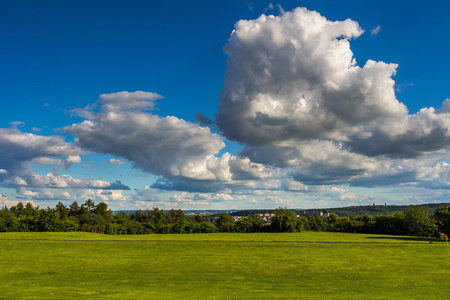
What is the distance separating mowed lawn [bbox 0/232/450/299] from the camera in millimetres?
24797

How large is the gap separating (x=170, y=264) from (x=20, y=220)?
66209mm

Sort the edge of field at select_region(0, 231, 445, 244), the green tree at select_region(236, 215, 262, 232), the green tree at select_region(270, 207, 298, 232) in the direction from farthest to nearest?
the green tree at select_region(236, 215, 262, 232), the green tree at select_region(270, 207, 298, 232), the edge of field at select_region(0, 231, 445, 244)

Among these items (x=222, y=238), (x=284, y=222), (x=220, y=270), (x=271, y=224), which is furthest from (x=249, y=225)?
(x=220, y=270)

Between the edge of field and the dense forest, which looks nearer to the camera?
the edge of field

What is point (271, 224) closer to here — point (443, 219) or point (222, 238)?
point (222, 238)

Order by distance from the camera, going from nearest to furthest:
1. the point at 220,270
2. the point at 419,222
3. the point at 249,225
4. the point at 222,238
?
the point at 220,270, the point at 222,238, the point at 419,222, the point at 249,225

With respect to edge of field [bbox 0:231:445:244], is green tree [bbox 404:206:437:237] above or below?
above

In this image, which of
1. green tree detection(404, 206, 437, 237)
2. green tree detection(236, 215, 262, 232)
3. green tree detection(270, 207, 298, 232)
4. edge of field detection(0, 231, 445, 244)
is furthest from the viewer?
green tree detection(236, 215, 262, 232)

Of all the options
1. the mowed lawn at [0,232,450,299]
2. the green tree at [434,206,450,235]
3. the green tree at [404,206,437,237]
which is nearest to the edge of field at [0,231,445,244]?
the mowed lawn at [0,232,450,299]

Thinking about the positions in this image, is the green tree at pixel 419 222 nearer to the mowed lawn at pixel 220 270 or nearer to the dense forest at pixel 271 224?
the dense forest at pixel 271 224

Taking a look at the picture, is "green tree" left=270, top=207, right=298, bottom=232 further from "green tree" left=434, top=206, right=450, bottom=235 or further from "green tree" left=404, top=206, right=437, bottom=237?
"green tree" left=434, top=206, right=450, bottom=235

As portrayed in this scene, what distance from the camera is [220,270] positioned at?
1361 inches

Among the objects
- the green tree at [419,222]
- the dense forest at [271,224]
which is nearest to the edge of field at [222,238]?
the dense forest at [271,224]

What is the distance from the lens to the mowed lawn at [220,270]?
81.4 feet
